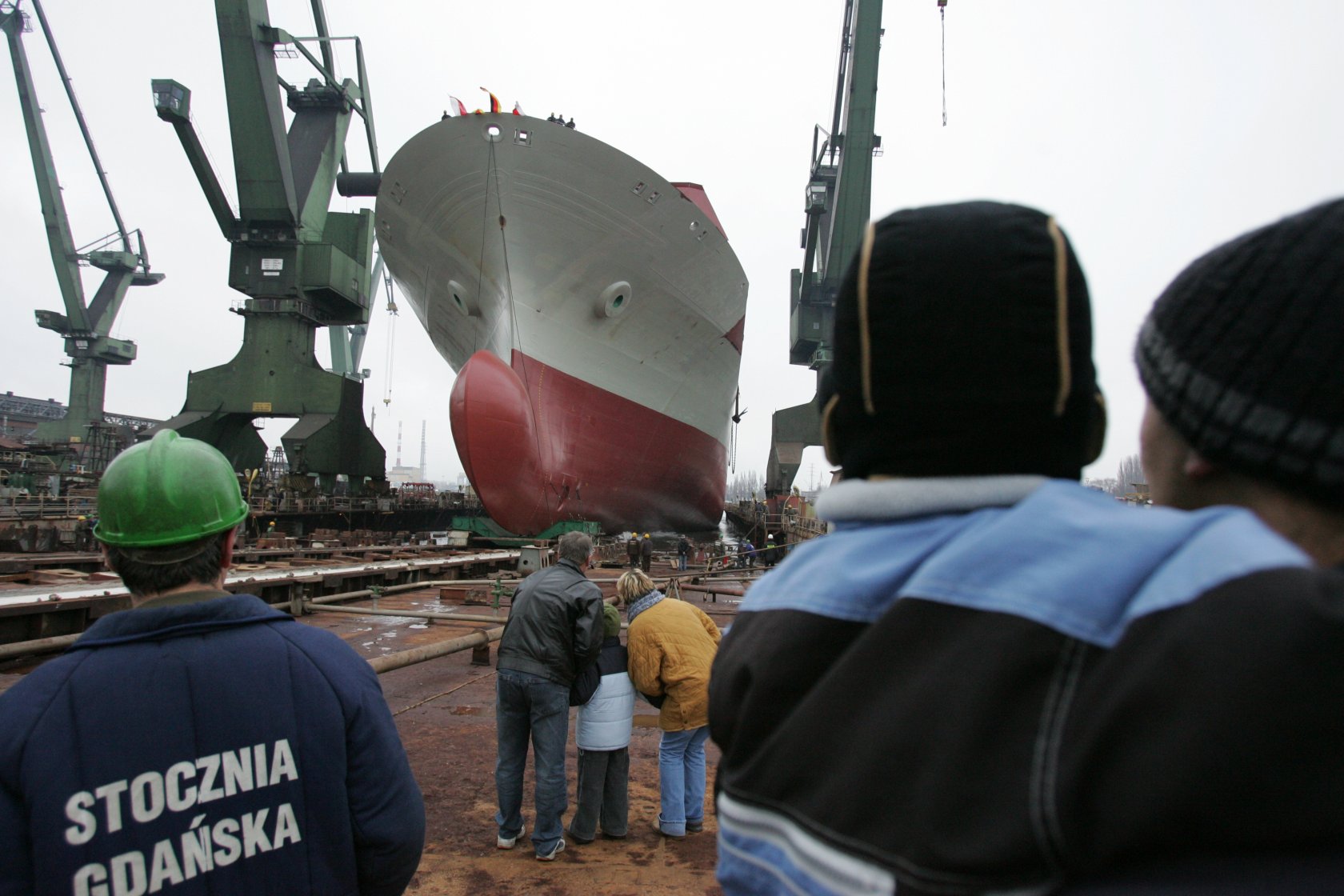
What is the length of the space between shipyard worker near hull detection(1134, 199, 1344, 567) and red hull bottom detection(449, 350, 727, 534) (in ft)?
40.2

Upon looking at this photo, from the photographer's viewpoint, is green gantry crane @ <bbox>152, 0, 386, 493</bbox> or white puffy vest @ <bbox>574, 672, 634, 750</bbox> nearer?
white puffy vest @ <bbox>574, 672, 634, 750</bbox>

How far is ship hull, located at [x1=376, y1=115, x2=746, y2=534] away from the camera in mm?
13328

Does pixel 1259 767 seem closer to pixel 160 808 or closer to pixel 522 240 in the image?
pixel 160 808

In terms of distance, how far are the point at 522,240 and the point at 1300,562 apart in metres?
14.5

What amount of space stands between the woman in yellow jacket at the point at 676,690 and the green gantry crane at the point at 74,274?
141 ft

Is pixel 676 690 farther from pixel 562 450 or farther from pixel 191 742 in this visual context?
pixel 562 450

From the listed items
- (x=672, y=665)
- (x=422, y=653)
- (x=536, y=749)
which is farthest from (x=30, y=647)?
(x=672, y=665)

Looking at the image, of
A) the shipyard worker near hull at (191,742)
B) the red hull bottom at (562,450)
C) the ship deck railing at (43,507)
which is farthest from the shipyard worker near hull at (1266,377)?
the ship deck railing at (43,507)

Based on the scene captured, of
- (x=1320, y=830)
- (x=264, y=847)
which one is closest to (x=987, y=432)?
(x=1320, y=830)

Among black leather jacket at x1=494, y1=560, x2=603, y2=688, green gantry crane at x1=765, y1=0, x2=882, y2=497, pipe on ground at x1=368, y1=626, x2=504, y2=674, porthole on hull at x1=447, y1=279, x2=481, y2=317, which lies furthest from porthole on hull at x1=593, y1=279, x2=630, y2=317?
black leather jacket at x1=494, y1=560, x2=603, y2=688

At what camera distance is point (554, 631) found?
3.42 m

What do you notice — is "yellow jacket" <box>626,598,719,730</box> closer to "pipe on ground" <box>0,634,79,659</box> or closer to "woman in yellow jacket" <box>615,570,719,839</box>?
"woman in yellow jacket" <box>615,570,719,839</box>

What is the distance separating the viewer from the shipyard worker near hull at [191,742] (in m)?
1.25

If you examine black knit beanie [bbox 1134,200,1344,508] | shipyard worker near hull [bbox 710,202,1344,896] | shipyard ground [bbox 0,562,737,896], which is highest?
black knit beanie [bbox 1134,200,1344,508]
